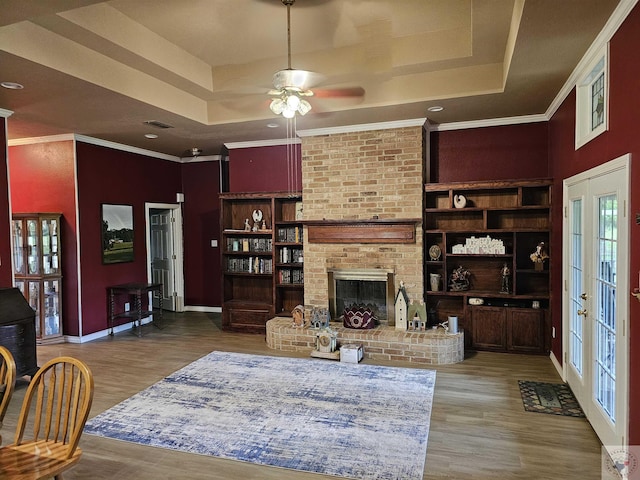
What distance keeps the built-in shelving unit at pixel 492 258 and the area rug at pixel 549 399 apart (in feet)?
3.33

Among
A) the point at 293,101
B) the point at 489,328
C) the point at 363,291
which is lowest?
the point at 489,328

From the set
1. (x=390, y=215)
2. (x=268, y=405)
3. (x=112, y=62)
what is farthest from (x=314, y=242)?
(x=112, y=62)

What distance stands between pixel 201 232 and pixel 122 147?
6.46ft

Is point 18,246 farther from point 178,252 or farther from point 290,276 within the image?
point 290,276

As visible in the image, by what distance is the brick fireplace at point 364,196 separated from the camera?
5457 mm

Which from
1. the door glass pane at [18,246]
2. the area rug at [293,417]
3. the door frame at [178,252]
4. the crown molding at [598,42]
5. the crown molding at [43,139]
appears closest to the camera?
the crown molding at [598,42]

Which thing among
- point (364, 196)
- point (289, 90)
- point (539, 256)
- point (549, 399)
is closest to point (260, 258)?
point (364, 196)

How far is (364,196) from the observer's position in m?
5.70

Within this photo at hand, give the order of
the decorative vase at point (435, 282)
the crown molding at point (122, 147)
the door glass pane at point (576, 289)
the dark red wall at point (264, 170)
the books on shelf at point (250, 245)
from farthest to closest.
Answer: the books on shelf at point (250, 245) < the dark red wall at point (264, 170) < the crown molding at point (122, 147) < the decorative vase at point (435, 282) < the door glass pane at point (576, 289)

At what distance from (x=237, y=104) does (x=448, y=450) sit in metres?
4.32

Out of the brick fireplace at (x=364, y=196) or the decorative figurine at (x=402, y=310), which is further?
the brick fireplace at (x=364, y=196)

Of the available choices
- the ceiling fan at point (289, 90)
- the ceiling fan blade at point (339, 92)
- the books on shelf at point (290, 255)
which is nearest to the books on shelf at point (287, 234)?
the books on shelf at point (290, 255)

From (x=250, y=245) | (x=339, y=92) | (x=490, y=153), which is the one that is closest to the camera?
(x=339, y=92)

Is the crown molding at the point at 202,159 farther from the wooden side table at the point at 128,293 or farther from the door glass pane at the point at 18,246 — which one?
the door glass pane at the point at 18,246
